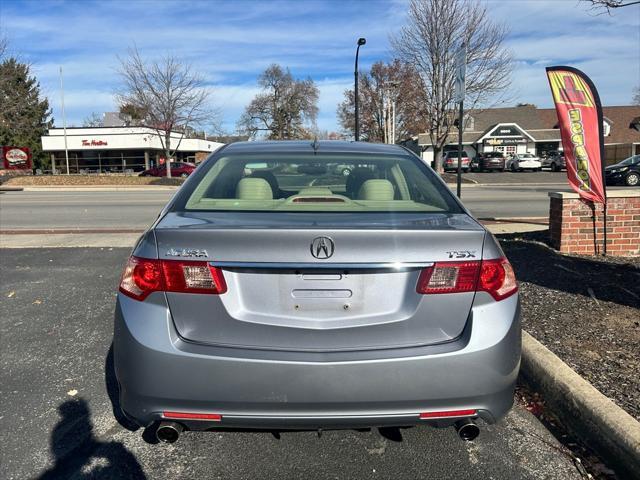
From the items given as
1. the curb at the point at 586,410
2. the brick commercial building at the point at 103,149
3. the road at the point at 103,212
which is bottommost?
the curb at the point at 586,410

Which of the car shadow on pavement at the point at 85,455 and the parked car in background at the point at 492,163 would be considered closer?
the car shadow on pavement at the point at 85,455

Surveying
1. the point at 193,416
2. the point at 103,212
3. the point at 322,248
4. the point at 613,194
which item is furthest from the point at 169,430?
the point at 103,212

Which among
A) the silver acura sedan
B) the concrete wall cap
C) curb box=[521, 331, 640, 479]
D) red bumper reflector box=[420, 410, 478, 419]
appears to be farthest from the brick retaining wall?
red bumper reflector box=[420, 410, 478, 419]

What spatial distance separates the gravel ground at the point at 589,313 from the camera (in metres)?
3.37

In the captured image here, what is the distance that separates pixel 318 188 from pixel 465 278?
1.41m

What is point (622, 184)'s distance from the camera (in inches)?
992

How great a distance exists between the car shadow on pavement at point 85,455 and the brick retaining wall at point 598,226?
575 cm

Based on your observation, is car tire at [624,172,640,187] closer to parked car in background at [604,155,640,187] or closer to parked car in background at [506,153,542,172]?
parked car in background at [604,155,640,187]

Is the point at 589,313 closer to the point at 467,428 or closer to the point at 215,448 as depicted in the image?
the point at 467,428

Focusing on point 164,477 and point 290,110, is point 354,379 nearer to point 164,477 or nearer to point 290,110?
point 164,477

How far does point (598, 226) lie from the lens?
21.6 ft

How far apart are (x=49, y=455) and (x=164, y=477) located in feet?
2.28

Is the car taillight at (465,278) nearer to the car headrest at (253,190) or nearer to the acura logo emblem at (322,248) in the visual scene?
the acura logo emblem at (322,248)

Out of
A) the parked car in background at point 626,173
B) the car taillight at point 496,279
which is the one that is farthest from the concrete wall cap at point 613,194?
the parked car in background at point 626,173
